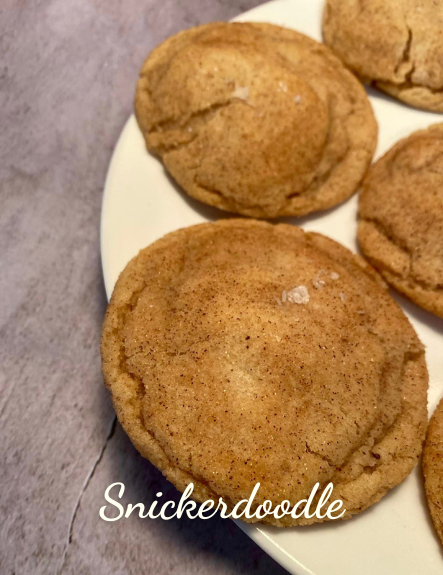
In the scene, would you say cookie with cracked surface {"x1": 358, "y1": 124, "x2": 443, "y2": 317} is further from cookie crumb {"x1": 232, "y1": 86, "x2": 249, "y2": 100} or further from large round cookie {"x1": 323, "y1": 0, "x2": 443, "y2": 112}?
cookie crumb {"x1": 232, "y1": 86, "x2": 249, "y2": 100}

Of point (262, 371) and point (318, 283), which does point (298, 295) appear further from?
point (262, 371)

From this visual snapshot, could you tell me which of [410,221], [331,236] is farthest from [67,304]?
[410,221]

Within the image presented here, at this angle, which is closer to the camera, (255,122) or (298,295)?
(298,295)

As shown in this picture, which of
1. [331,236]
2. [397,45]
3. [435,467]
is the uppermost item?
[397,45]

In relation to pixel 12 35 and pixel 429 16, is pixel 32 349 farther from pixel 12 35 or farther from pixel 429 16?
pixel 429 16

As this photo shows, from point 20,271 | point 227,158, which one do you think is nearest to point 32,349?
point 20,271

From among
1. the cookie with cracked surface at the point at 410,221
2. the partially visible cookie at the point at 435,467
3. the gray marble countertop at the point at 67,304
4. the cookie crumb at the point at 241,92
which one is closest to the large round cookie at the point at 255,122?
the cookie crumb at the point at 241,92

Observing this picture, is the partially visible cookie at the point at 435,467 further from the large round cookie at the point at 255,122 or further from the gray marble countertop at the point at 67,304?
the large round cookie at the point at 255,122
